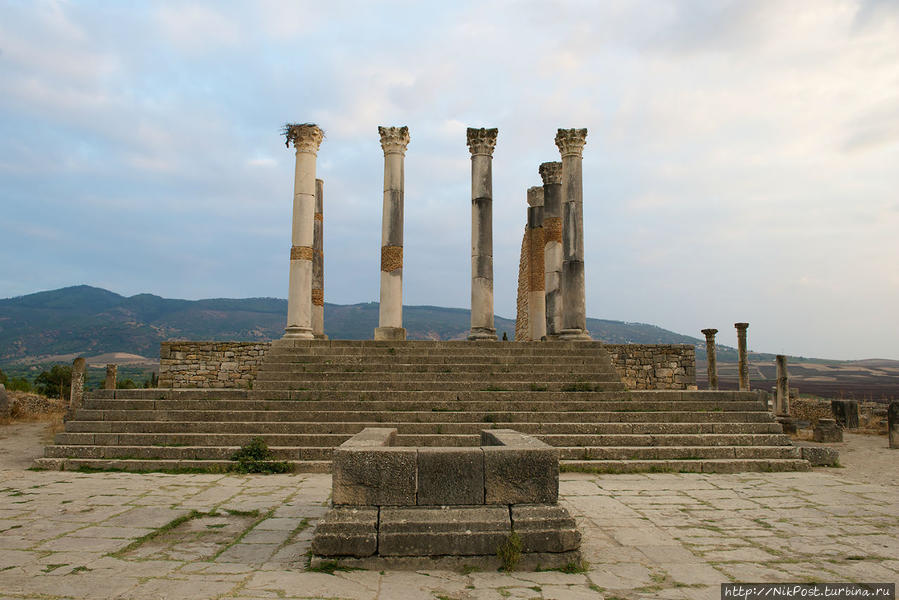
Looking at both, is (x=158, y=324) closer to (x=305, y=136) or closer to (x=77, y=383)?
(x=77, y=383)

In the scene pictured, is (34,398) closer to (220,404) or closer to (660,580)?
(220,404)

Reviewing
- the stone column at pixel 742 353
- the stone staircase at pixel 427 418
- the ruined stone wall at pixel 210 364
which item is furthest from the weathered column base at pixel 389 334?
the stone column at pixel 742 353

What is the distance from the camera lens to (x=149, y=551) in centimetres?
547

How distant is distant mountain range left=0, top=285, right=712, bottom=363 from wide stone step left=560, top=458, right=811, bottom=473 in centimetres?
10539

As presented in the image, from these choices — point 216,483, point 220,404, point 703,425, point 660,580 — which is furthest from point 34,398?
point 660,580

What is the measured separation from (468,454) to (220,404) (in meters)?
8.58

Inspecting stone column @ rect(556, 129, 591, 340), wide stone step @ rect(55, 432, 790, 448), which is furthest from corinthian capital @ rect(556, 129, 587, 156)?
wide stone step @ rect(55, 432, 790, 448)

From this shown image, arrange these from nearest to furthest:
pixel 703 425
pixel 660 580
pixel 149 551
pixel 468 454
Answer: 1. pixel 660 580
2. pixel 468 454
3. pixel 149 551
4. pixel 703 425

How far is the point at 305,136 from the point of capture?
17.5m

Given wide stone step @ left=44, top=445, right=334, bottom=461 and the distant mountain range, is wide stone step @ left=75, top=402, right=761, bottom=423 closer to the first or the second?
wide stone step @ left=44, top=445, right=334, bottom=461

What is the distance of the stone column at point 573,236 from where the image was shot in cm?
1758

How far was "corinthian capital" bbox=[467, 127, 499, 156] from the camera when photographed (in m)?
18.2

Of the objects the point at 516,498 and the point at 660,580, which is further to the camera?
the point at 516,498

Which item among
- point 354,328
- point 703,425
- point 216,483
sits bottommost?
point 216,483
